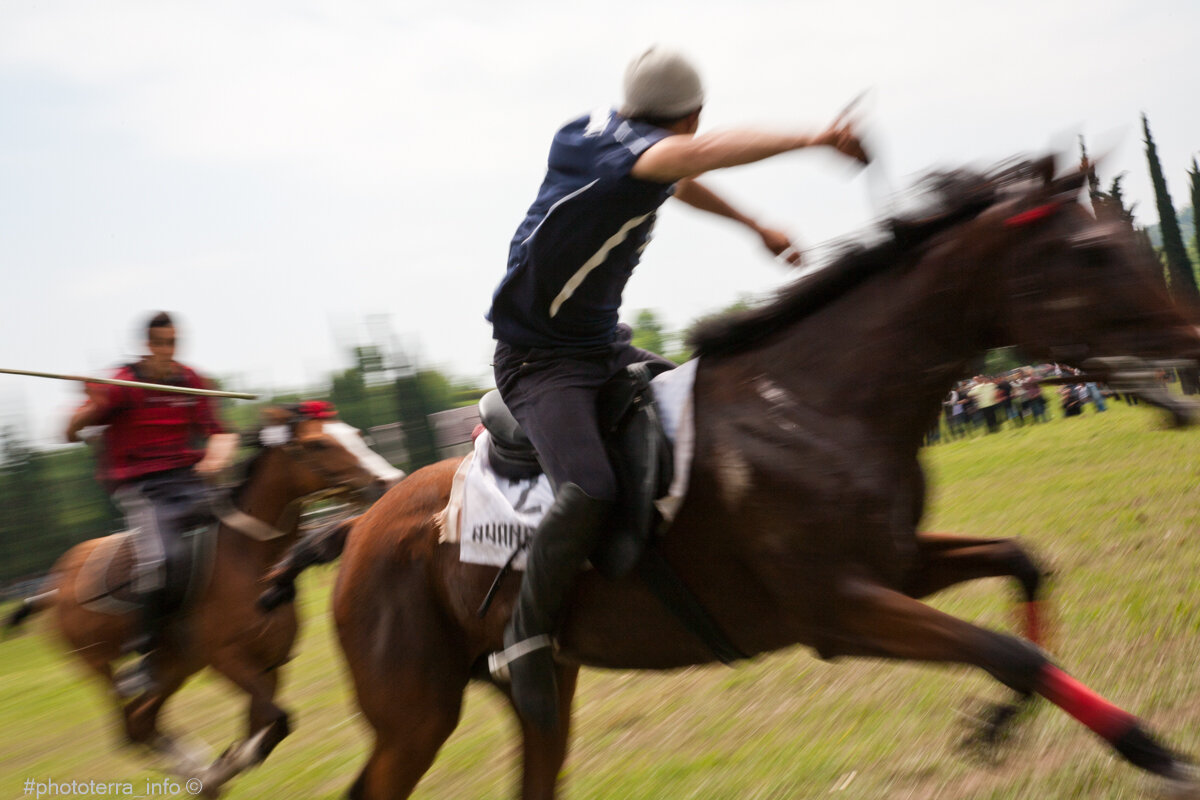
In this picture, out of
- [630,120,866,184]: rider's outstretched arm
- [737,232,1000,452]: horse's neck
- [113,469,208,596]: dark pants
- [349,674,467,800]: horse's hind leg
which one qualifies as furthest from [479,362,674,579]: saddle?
[113,469,208,596]: dark pants

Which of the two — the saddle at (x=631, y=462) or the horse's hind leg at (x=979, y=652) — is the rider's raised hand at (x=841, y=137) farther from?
the horse's hind leg at (x=979, y=652)

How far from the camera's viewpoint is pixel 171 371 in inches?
285

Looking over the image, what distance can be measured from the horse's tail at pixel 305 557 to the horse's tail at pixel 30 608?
11.3 feet

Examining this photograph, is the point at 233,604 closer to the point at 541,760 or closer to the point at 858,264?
the point at 541,760

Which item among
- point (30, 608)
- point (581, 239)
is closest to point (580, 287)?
point (581, 239)

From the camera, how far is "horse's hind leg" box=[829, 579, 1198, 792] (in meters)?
2.68

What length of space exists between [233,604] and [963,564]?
16.6 ft

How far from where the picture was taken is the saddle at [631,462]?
3.61 meters

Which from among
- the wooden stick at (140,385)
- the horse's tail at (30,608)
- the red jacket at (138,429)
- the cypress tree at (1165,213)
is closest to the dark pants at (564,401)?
the wooden stick at (140,385)

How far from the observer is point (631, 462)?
145 inches

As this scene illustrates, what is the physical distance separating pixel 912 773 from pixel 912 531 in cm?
186

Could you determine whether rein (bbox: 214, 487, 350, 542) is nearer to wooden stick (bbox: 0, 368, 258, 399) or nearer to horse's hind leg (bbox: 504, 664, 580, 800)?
wooden stick (bbox: 0, 368, 258, 399)

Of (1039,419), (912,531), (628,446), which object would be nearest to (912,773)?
(912,531)

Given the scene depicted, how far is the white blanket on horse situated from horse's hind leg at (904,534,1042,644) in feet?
3.00
